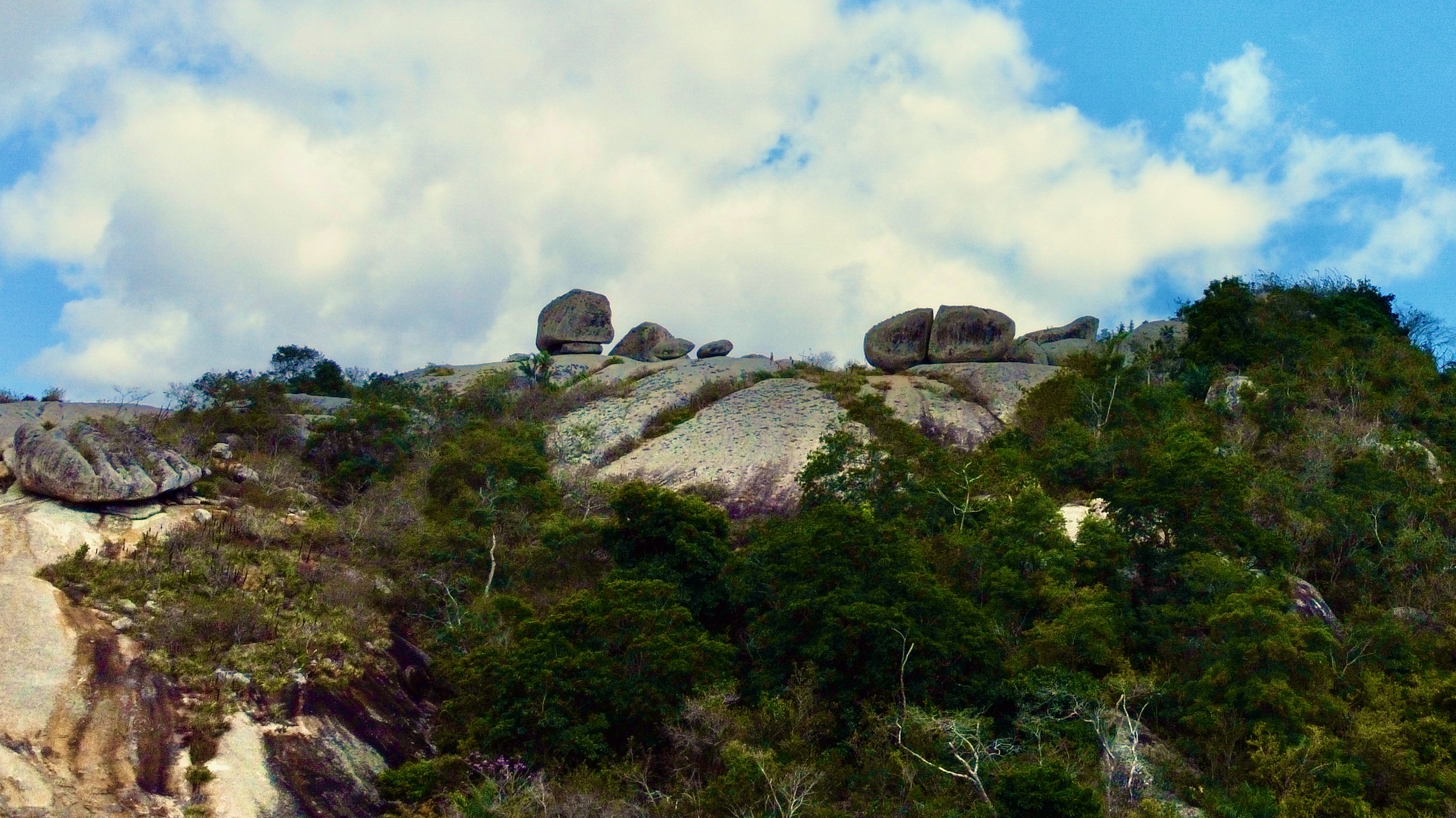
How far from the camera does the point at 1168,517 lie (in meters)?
28.7

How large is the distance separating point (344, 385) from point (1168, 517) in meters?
37.1

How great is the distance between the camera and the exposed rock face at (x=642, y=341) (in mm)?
60562

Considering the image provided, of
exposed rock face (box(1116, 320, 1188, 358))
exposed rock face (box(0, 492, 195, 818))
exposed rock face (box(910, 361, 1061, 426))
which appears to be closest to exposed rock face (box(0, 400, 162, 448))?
exposed rock face (box(0, 492, 195, 818))

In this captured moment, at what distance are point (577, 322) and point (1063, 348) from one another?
2157cm

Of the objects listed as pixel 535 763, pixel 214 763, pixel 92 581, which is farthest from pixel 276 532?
pixel 535 763

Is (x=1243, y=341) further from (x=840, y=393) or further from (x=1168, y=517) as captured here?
(x=1168, y=517)

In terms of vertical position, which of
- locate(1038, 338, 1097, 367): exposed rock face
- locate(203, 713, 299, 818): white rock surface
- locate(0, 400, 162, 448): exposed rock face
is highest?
locate(1038, 338, 1097, 367): exposed rock face

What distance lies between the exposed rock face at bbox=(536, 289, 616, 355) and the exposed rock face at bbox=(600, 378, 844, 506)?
16.5 metres

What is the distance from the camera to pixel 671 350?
198ft

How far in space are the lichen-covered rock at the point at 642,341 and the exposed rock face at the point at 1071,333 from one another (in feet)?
53.6

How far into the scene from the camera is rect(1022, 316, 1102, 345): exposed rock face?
59.0 metres

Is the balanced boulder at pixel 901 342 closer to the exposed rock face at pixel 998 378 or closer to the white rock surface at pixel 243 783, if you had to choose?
the exposed rock face at pixel 998 378

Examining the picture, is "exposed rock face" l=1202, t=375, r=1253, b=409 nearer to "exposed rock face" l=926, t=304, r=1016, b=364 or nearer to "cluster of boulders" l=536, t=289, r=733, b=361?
"exposed rock face" l=926, t=304, r=1016, b=364

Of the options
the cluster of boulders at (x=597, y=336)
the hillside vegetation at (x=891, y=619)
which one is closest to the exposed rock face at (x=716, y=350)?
the cluster of boulders at (x=597, y=336)
